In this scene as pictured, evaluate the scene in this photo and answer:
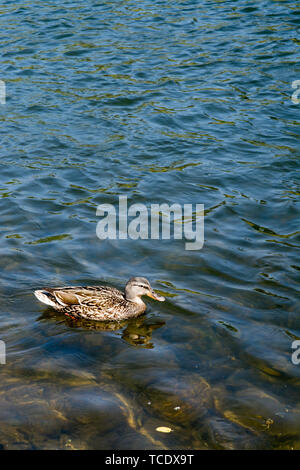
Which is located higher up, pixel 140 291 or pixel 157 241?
pixel 157 241

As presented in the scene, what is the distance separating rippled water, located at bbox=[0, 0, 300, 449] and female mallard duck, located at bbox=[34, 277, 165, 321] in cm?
18

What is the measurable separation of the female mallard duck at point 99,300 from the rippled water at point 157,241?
177 mm

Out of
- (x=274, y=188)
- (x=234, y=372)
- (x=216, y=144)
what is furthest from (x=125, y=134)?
(x=234, y=372)

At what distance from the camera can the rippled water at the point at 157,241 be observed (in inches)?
227

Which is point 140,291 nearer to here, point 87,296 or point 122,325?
point 122,325

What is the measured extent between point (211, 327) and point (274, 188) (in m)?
4.35

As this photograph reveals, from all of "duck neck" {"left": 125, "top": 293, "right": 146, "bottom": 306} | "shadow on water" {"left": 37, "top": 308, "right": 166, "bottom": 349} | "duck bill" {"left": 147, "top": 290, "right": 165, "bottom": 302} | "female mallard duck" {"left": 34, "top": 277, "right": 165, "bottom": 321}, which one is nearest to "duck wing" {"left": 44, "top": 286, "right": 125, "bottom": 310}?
"female mallard duck" {"left": 34, "top": 277, "right": 165, "bottom": 321}

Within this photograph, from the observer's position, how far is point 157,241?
9359 millimetres

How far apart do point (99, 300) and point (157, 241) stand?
6.56 ft

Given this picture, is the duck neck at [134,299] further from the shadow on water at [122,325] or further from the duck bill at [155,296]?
the shadow on water at [122,325]

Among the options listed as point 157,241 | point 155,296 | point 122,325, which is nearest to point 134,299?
point 155,296

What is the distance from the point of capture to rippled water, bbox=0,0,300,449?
5.77 metres

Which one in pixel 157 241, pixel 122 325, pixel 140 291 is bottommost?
pixel 122 325

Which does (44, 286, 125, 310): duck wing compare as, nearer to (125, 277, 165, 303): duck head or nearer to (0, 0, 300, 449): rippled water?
(125, 277, 165, 303): duck head
